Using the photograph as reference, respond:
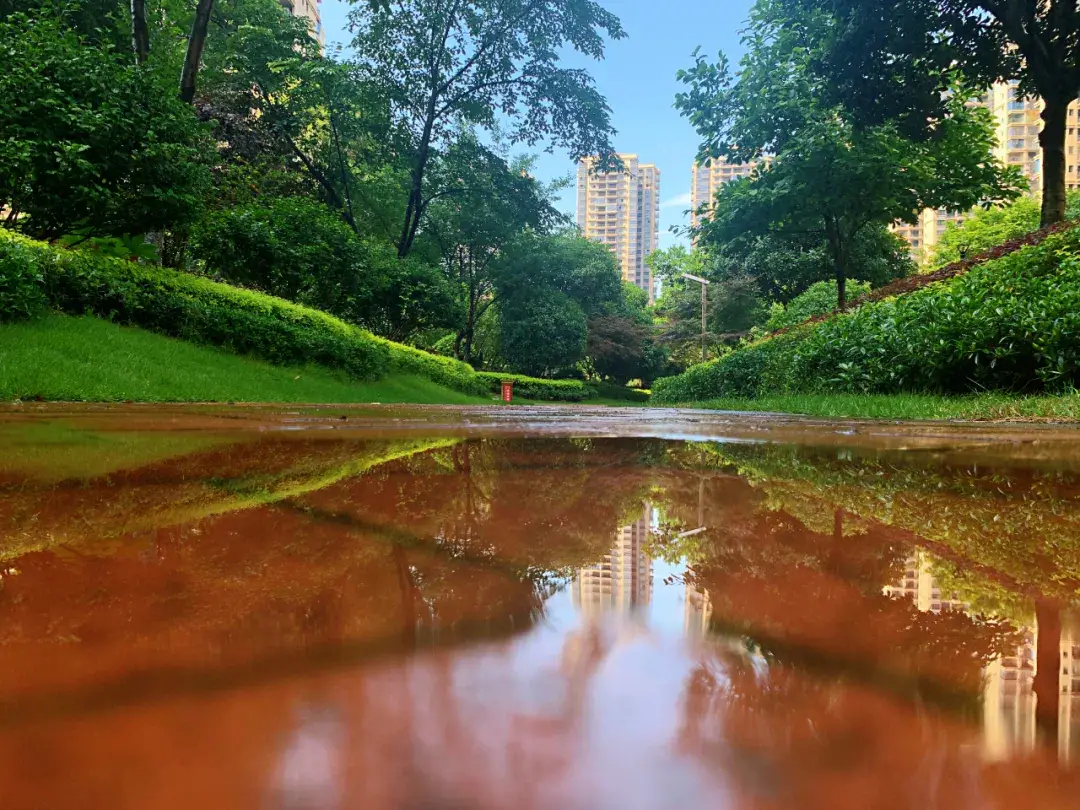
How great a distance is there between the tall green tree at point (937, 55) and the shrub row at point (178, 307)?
29.8 ft

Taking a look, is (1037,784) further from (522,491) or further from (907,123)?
(907,123)

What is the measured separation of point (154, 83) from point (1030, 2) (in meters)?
11.9

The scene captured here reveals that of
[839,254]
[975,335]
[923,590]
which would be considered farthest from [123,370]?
[839,254]

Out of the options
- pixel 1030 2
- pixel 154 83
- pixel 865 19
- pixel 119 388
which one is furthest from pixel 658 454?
pixel 1030 2

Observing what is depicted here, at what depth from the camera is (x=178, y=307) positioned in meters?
7.24

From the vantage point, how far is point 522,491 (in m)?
1.21

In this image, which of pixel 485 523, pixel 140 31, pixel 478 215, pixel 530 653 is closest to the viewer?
pixel 530 653

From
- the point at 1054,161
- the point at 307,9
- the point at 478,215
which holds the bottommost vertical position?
the point at 1054,161

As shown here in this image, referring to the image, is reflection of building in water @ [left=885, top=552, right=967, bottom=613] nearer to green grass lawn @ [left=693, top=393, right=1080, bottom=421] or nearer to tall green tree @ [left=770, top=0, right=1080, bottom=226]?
green grass lawn @ [left=693, top=393, right=1080, bottom=421]

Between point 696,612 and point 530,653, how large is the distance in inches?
7.4

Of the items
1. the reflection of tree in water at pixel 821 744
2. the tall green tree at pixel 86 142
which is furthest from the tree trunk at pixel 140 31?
the reflection of tree in water at pixel 821 744

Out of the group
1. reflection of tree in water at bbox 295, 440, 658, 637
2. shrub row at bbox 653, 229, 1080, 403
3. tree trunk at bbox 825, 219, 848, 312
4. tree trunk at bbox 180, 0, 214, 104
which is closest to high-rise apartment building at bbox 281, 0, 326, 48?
tree trunk at bbox 180, 0, 214, 104

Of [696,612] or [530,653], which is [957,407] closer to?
[696,612]

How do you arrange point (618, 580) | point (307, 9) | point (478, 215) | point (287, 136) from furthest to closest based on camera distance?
point (307, 9) → point (478, 215) → point (287, 136) → point (618, 580)
